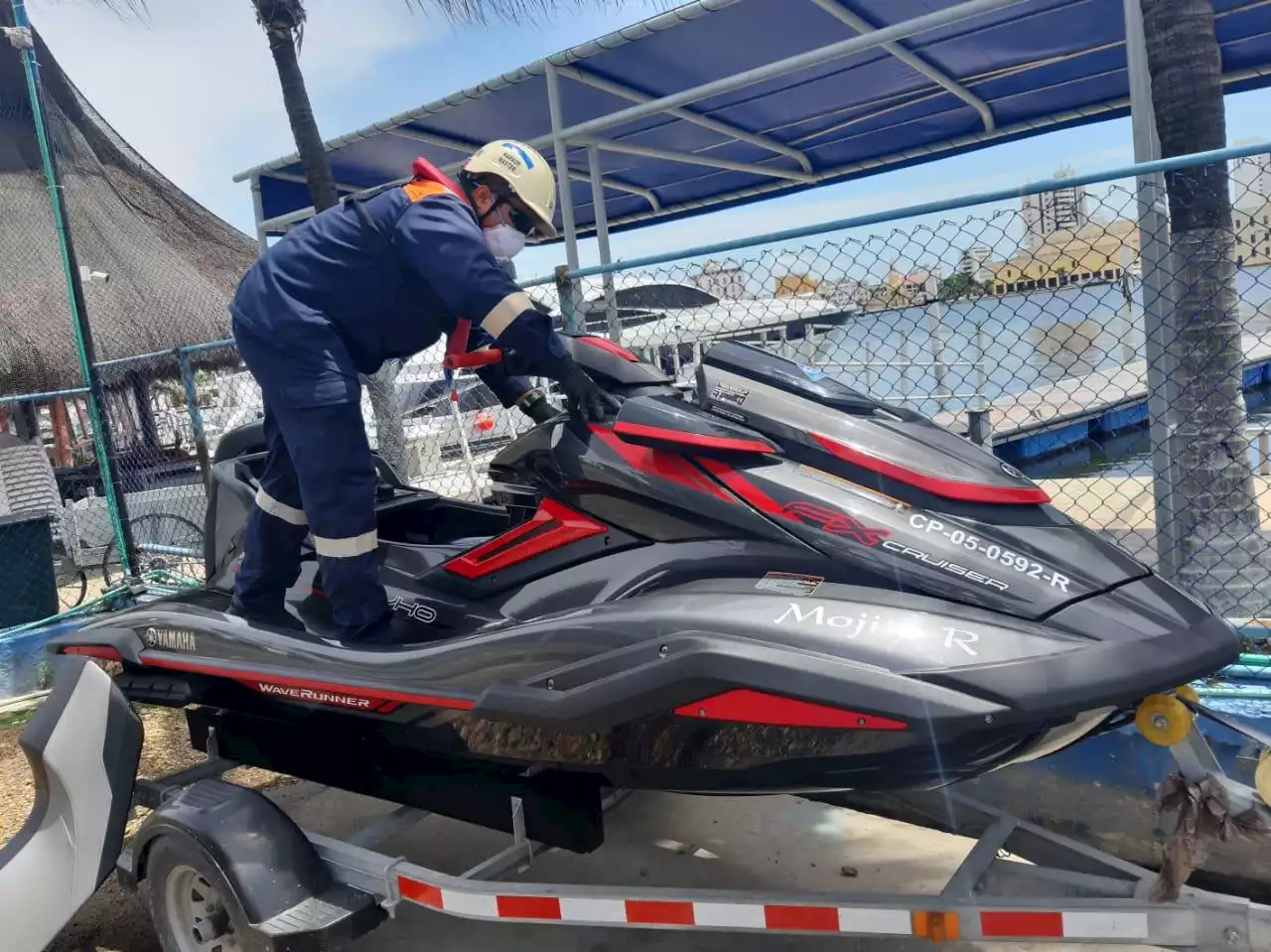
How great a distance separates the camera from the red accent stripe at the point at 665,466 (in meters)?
2.17

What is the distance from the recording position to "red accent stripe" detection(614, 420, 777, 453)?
2.15 metres

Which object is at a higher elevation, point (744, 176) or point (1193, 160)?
point (744, 176)

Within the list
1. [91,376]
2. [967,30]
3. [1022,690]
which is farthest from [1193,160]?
[91,376]

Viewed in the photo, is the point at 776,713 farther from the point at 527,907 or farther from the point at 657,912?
the point at 527,907

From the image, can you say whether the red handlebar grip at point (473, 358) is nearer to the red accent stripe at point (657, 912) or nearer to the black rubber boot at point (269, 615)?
the black rubber boot at point (269, 615)

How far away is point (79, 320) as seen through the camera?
635 centimetres

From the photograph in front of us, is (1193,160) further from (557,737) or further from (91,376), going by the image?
(91,376)

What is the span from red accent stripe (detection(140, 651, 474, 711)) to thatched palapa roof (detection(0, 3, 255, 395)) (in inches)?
426

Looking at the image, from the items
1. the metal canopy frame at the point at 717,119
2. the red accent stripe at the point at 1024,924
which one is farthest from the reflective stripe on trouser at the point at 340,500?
the metal canopy frame at the point at 717,119

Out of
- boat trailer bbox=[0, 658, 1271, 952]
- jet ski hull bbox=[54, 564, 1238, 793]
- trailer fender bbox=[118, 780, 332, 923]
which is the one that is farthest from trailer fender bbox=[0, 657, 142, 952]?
jet ski hull bbox=[54, 564, 1238, 793]

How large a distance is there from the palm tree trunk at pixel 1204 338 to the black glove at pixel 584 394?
7.18ft

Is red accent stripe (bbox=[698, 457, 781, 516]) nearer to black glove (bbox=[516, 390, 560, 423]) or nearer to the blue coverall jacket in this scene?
the blue coverall jacket

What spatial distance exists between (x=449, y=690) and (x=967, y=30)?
5.33 meters

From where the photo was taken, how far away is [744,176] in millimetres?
8969
